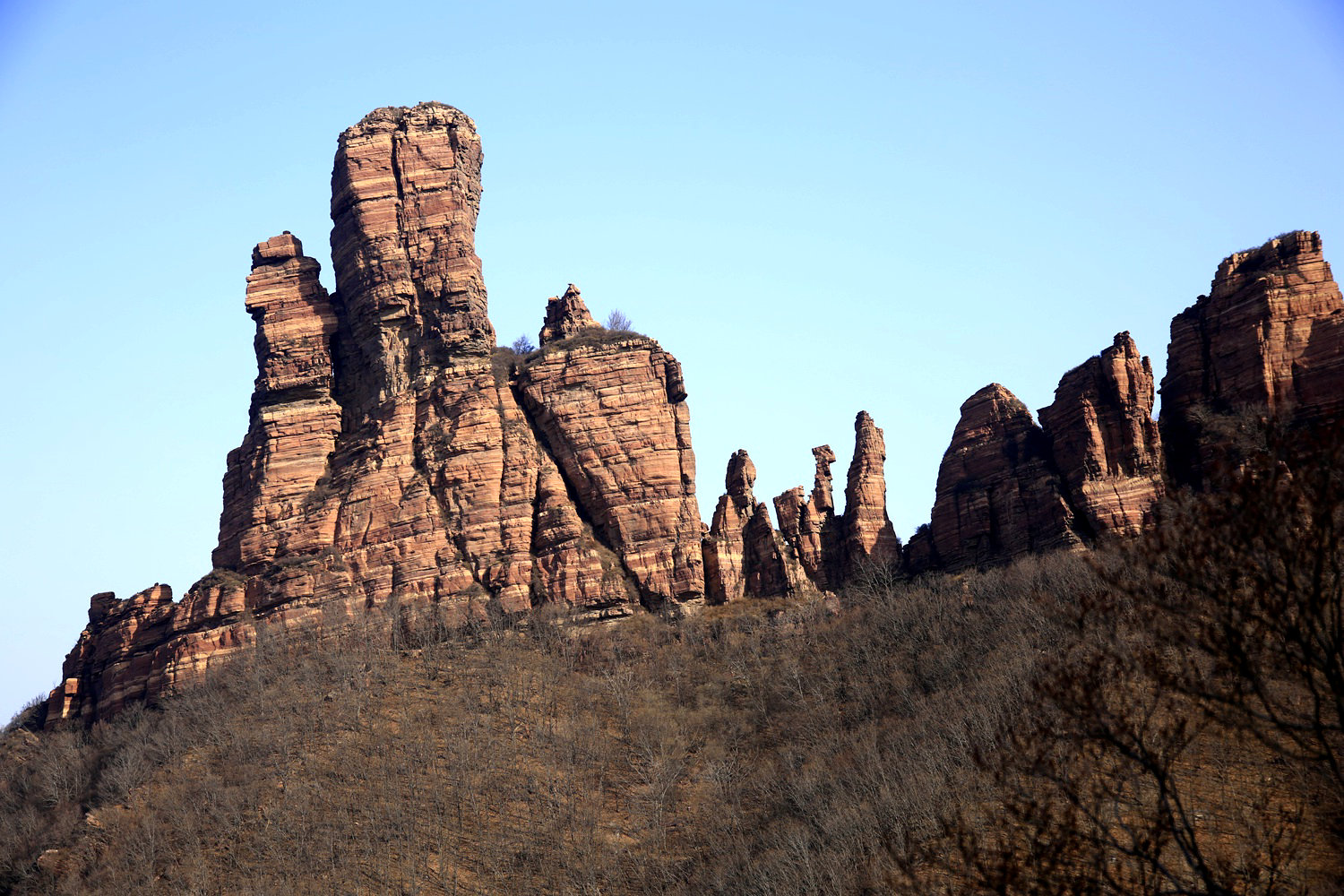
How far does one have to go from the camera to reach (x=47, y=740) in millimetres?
101062

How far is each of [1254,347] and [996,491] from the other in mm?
19295

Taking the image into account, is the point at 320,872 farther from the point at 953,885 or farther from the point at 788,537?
the point at 788,537

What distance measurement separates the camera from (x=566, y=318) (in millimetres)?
117312

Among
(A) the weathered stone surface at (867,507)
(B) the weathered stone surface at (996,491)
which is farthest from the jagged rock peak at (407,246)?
(B) the weathered stone surface at (996,491)

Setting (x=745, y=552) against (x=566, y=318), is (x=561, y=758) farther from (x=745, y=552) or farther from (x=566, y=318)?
(x=566, y=318)

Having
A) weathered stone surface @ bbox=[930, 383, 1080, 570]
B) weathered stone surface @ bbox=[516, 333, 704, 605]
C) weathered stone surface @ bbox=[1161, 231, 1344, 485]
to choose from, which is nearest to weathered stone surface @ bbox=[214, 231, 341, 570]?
weathered stone surface @ bbox=[516, 333, 704, 605]

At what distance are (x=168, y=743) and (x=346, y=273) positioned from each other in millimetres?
41503

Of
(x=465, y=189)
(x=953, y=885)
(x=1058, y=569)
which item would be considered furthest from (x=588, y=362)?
(x=953, y=885)

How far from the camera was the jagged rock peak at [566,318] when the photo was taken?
383ft

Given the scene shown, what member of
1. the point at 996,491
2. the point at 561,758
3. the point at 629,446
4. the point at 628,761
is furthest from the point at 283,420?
the point at 996,491

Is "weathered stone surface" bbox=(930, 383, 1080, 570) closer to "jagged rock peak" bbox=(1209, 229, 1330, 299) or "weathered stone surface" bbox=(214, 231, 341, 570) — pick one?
"jagged rock peak" bbox=(1209, 229, 1330, 299)

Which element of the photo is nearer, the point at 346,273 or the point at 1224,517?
the point at 1224,517

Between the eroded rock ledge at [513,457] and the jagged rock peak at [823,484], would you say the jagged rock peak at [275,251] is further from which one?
the jagged rock peak at [823,484]

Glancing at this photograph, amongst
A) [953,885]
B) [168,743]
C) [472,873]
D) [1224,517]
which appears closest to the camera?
[1224,517]
